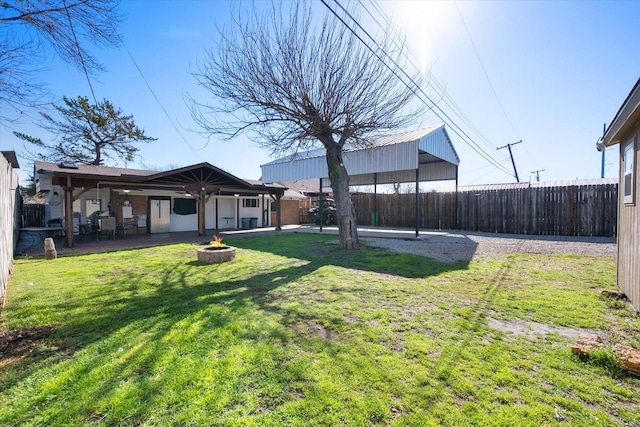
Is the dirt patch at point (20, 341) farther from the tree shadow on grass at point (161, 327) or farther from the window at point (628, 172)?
the window at point (628, 172)

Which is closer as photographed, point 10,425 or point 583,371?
point 10,425

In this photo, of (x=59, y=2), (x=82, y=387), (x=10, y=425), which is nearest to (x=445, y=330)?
(x=82, y=387)

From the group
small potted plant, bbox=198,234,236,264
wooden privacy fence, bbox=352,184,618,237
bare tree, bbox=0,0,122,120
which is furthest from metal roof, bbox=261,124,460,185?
bare tree, bbox=0,0,122,120

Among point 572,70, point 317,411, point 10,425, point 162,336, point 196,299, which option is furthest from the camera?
point 572,70

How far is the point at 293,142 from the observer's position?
27.9 ft

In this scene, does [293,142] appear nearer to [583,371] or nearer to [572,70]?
[583,371]

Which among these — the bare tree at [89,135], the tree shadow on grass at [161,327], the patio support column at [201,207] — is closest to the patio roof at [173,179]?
the patio support column at [201,207]

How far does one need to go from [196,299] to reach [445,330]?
11.1 ft

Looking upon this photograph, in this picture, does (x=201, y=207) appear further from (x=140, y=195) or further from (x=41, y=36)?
(x=41, y=36)

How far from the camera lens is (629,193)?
13.3 feet

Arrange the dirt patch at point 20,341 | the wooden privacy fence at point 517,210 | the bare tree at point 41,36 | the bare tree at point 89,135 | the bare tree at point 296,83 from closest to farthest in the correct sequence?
the dirt patch at point 20,341 < the bare tree at point 41,36 < the bare tree at point 296,83 < the wooden privacy fence at point 517,210 < the bare tree at point 89,135

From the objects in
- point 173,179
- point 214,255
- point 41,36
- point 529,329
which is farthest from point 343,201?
point 173,179

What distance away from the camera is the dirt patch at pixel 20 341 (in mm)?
2625

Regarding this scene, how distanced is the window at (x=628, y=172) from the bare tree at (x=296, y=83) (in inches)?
203
